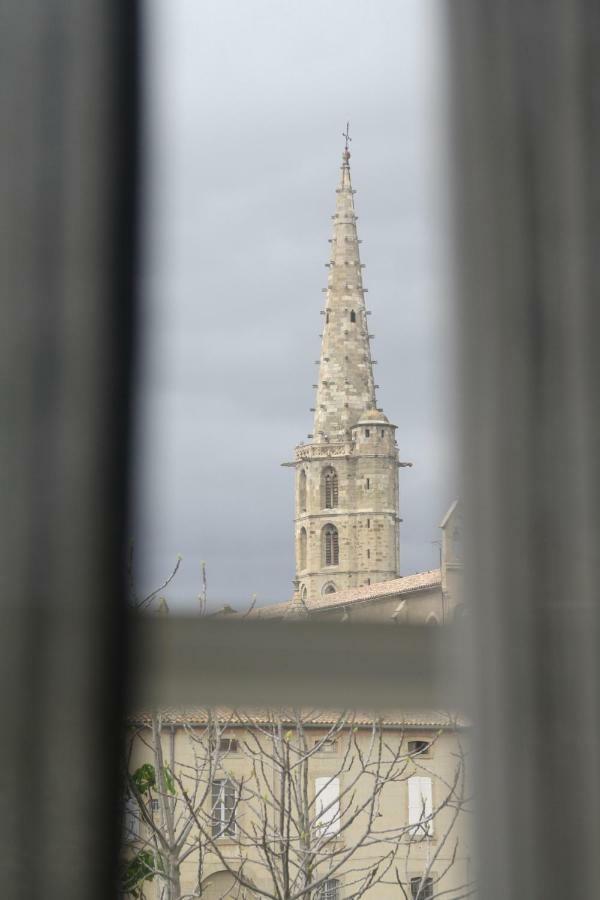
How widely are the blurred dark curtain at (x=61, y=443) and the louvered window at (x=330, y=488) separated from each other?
3957 cm

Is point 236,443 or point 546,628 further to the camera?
point 236,443

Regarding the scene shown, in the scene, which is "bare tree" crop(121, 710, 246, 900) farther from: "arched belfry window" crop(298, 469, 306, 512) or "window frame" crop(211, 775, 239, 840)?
"arched belfry window" crop(298, 469, 306, 512)

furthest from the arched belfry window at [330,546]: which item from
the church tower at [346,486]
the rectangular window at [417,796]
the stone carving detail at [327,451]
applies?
the rectangular window at [417,796]

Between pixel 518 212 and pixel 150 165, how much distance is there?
0.25 m

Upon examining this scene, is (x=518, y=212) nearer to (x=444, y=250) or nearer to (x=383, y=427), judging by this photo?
(x=444, y=250)

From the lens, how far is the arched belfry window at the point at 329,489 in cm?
4038

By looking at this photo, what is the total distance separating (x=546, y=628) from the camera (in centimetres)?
77

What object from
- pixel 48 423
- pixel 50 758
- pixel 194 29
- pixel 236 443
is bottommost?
pixel 50 758

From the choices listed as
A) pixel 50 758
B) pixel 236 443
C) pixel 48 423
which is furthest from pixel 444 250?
pixel 236 443

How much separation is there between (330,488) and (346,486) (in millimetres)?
940

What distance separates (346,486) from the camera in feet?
131

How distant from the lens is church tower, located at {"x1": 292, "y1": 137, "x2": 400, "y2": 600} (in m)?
37.8

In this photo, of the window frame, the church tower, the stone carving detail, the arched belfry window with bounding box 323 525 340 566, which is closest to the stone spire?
the church tower

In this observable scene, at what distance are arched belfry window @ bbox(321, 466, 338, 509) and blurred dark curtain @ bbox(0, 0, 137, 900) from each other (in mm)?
39572
